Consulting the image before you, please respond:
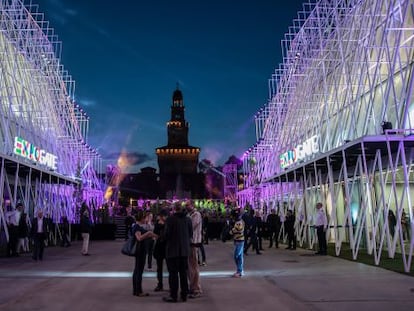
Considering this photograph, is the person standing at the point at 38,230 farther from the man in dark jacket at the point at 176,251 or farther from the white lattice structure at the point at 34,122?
the man in dark jacket at the point at 176,251

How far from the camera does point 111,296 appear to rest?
9297 mm

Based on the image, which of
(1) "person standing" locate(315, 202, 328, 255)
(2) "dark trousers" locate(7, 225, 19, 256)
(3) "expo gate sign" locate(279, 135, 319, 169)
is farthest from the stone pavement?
(3) "expo gate sign" locate(279, 135, 319, 169)

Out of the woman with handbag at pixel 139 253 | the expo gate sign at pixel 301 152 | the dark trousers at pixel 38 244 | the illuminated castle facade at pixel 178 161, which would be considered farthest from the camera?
the illuminated castle facade at pixel 178 161

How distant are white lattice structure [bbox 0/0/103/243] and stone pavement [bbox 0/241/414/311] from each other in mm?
7528

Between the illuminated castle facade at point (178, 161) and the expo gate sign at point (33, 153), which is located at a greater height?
the illuminated castle facade at point (178, 161)

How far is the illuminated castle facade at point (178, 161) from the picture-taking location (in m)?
95.5

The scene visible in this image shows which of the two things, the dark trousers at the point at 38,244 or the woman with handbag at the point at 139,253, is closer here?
the woman with handbag at the point at 139,253

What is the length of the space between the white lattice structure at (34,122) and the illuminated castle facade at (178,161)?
1786 inches

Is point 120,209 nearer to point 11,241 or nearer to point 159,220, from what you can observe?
point 11,241

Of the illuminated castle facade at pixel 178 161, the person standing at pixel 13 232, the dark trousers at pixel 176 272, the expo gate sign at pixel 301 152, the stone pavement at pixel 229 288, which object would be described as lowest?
the stone pavement at pixel 229 288

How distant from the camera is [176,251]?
866cm

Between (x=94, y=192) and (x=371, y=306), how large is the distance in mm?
41713

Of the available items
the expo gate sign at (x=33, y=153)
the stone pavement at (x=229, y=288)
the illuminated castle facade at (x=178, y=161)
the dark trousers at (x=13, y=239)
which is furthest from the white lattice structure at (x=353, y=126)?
the illuminated castle facade at (x=178, y=161)

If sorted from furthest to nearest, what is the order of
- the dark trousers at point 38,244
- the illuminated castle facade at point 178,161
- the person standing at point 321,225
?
the illuminated castle facade at point 178,161, the person standing at point 321,225, the dark trousers at point 38,244
